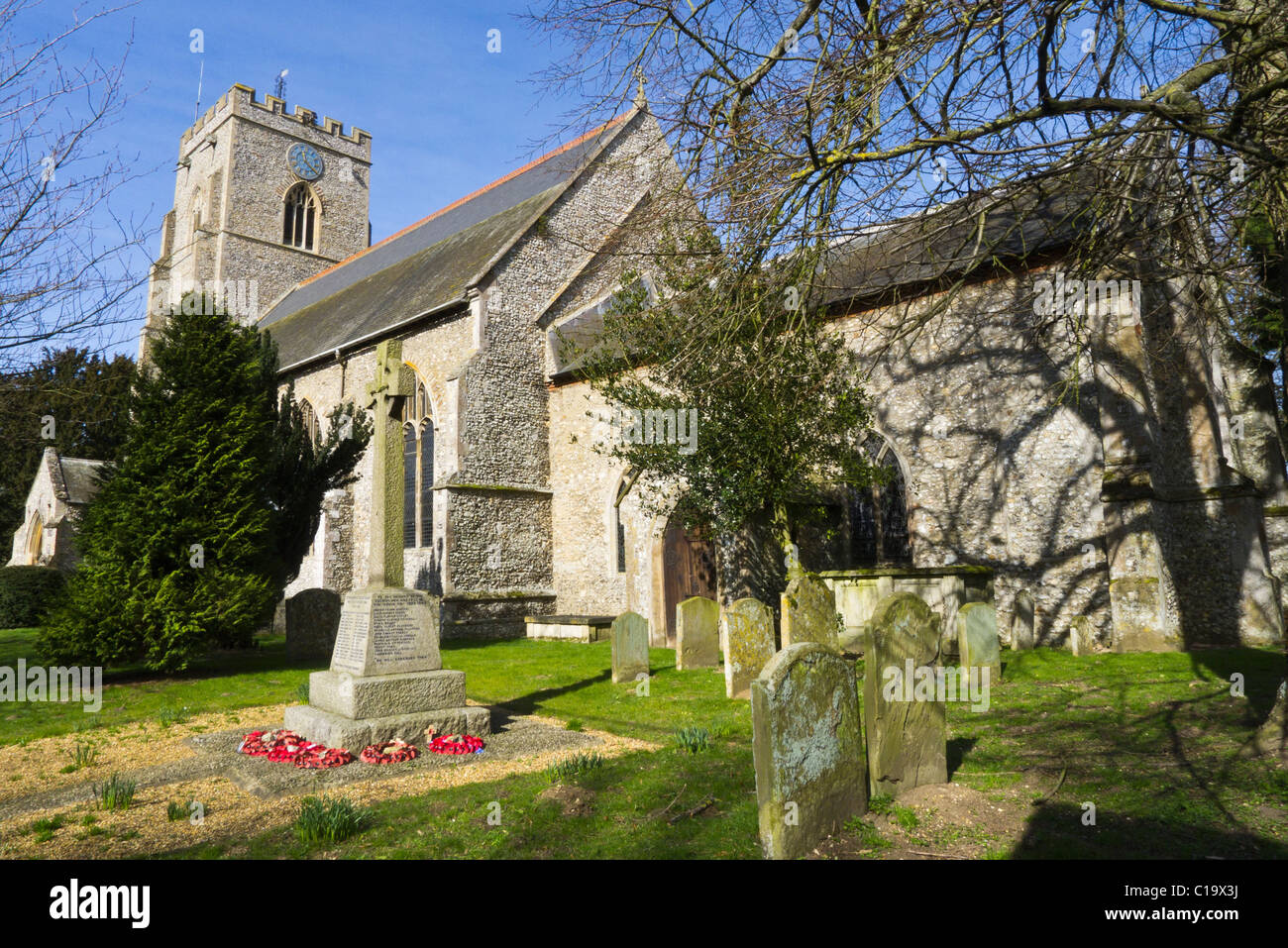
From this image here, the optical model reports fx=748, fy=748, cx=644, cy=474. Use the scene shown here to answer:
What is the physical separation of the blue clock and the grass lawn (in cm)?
2924

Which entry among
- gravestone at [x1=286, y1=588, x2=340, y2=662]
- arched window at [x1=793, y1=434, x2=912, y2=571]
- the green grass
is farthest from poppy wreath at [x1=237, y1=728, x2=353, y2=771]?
arched window at [x1=793, y1=434, x2=912, y2=571]

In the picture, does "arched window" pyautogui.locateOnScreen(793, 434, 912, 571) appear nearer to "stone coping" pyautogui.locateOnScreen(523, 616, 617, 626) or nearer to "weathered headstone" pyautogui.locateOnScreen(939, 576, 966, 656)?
"weathered headstone" pyautogui.locateOnScreen(939, 576, 966, 656)

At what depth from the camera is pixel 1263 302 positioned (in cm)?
1223

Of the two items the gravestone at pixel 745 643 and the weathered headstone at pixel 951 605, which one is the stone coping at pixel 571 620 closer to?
the gravestone at pixel 745 643

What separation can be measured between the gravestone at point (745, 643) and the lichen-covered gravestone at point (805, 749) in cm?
423

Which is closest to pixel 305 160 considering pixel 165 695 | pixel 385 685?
pixel 165 695

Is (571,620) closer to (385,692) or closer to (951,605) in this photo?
(951,605)

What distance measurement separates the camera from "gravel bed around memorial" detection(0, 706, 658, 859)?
4.12 m

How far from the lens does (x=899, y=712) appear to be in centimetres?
436

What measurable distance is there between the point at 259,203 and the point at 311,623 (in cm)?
2465

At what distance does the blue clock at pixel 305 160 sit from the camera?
31781 mm

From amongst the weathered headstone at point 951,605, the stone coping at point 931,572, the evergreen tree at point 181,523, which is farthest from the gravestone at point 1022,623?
the evergreen tree at point 181,523
